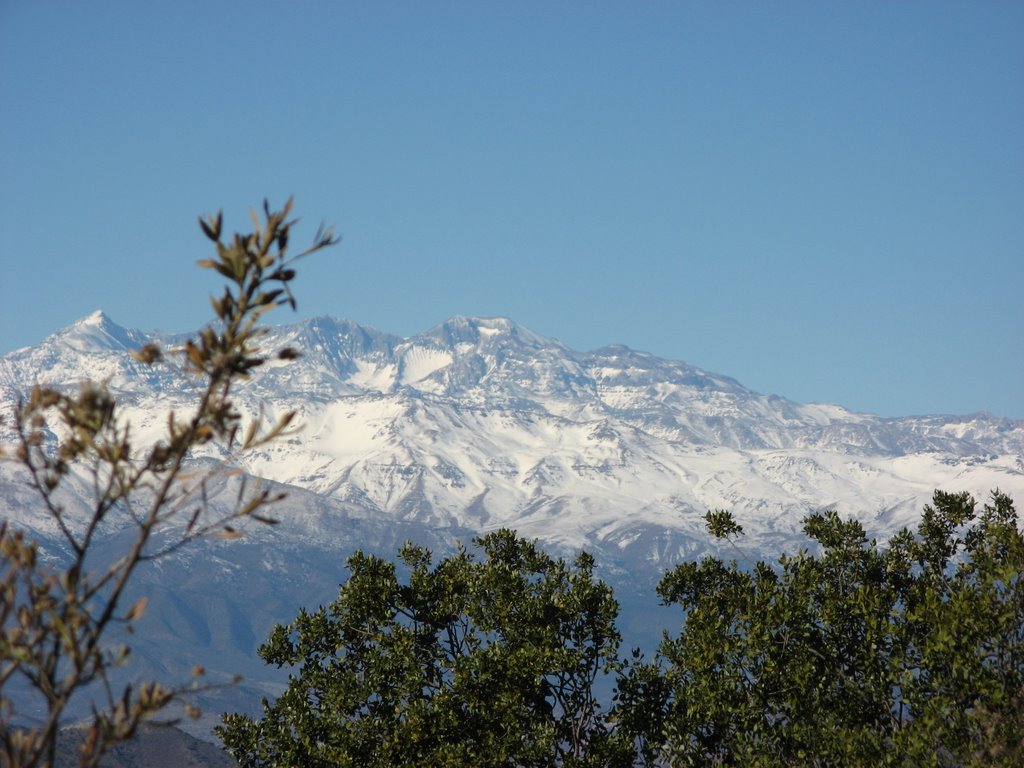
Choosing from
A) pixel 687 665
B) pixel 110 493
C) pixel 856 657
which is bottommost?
pixel 687 665

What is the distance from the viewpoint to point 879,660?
33125 mm

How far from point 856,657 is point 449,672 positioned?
13.3 meters

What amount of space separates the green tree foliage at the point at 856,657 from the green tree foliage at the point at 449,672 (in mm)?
3238

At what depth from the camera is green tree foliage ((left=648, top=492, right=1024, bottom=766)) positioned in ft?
90.4

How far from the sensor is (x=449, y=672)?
37.7m

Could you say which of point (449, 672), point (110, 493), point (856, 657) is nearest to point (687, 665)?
point (856, 657)

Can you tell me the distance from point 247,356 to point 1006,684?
26.2 metres

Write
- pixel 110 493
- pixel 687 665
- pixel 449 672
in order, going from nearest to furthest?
pixel 110 493, pixel 687 665, pixel 449 672

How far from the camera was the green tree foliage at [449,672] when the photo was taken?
3344 cm

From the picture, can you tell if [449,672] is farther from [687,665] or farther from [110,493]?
[110,493]

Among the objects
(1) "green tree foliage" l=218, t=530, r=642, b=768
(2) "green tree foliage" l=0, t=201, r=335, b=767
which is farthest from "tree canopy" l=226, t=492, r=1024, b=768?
(2) "green tree foliage" l=0, t=201, r=335, b=767

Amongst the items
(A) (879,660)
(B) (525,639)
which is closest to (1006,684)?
(A) (879,660)

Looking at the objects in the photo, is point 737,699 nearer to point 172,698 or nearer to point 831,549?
point 831,549

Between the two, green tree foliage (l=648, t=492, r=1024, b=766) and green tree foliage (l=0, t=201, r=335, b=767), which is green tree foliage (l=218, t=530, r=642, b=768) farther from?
green tree foliage (l=0, t=201, r=335, b=767)
